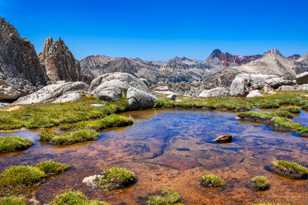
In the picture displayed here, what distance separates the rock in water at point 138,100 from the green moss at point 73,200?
2737 centimetres

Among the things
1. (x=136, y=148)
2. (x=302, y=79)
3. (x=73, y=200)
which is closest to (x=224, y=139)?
(x=136, y=148)

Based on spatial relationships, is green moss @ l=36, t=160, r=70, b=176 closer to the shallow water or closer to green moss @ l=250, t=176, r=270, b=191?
the shallow water

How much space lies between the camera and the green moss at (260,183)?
14.4 m

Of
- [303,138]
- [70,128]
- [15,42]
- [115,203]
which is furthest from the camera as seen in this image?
[15,42]

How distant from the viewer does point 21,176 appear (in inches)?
573

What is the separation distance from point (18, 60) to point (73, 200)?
7337 centimetres

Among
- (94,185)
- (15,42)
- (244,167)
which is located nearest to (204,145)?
(244,167)

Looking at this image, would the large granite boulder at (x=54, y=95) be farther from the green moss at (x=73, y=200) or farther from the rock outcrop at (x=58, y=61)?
the rock outcrop at (x=58, y=61)

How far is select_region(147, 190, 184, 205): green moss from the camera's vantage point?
12.5 meters

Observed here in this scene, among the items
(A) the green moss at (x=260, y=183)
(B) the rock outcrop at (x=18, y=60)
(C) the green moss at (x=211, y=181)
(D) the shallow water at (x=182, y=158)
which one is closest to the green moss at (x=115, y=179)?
(D) the shallow water at (x=182, y=158)

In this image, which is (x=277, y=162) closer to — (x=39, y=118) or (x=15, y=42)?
(x=39, y=118)

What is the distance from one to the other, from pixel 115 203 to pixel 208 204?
370 cm

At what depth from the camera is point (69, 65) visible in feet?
356

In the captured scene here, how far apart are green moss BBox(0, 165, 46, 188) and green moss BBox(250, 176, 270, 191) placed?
9919mm
